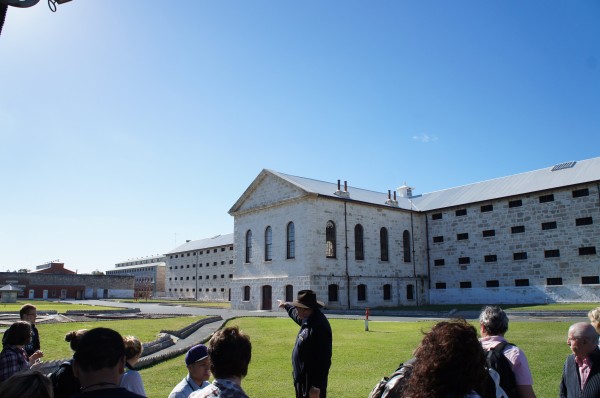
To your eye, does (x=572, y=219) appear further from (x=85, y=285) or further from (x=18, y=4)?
(x=85, y=285)

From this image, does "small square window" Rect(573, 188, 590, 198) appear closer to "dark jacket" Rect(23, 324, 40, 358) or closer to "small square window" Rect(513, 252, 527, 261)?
"small square window" Rect(513, 252, 527, 261)

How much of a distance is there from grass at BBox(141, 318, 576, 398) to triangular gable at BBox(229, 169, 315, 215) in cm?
1832

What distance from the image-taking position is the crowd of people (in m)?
2.57

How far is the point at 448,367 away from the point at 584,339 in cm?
253

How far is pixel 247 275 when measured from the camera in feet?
129

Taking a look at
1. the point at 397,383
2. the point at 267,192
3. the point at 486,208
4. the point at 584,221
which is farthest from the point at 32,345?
the point at 486,208

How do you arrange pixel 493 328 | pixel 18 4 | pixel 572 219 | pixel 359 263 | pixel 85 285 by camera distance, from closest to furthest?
pixel 18 4 → pixel 493 328 → pixel 572 219 → pixel 359 263 → pixel 85 285

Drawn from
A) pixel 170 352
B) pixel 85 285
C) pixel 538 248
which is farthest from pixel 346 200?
pixel 85 285

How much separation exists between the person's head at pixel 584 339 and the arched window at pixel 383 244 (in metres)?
34.4

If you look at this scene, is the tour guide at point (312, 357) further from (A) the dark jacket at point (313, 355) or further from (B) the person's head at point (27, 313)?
(B) the person's head at point (27, 313)

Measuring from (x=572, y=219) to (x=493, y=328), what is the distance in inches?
1304

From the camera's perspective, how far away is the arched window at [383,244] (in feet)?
126

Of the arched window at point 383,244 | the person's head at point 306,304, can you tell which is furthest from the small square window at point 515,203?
the person's head at point 306,304

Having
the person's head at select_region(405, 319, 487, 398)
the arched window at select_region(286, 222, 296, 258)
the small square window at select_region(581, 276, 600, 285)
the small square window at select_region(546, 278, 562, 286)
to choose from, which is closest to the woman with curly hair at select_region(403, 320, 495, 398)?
the person's head at select_region(405, 319, 487, 398)
